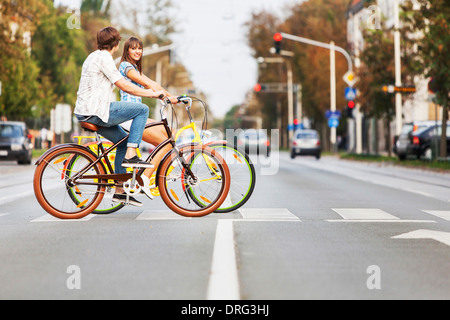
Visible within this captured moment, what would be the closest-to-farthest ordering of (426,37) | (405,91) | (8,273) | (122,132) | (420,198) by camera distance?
(8,273) → (122,132) → (420,198) → (426,37) → (405,91)

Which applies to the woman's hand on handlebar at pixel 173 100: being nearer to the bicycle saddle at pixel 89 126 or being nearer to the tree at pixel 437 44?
the bicycle saddle at pixel 89 126

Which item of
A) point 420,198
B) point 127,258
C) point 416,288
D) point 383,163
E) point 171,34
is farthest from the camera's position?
point 171,34

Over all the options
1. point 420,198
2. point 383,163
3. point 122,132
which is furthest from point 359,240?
point 383,163

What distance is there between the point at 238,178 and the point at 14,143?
21.6 meters

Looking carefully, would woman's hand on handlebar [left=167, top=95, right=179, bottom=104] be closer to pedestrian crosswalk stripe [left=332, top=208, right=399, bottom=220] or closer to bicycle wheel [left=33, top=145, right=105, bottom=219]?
bicycle wheel [left=33, top=145, right=105, bottom=219]

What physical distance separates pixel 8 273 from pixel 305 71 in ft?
185

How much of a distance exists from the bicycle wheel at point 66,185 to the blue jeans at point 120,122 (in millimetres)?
258

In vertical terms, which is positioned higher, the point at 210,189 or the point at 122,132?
the point at 122,132

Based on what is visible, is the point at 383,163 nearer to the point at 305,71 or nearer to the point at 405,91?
the point at 405,91

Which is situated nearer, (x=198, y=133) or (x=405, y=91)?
(x=198, y=133)

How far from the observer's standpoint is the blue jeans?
9492 millimetres

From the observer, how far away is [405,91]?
106 ft

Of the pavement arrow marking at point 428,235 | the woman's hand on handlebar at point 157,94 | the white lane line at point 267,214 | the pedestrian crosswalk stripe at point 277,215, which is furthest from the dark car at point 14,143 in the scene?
the pavement arrow marking at point 428,235

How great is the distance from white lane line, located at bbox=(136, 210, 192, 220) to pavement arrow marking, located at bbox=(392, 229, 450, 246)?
257 cm
